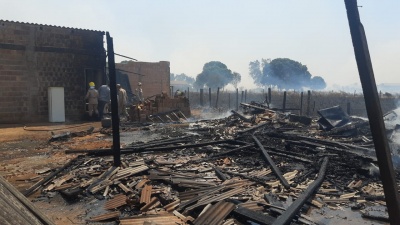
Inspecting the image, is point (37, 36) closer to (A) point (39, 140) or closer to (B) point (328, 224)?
(A) point (39, 140)

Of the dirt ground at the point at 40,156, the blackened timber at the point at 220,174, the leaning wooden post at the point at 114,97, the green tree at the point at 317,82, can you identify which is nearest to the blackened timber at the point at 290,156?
the blackened timber at the point at 220,174

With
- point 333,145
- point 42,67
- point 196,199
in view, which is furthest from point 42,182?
point 42,67

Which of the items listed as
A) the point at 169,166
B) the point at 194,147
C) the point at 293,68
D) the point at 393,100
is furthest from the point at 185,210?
the point at 293,68

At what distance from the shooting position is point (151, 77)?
35375 mm

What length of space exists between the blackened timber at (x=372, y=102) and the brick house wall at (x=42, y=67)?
20.1m

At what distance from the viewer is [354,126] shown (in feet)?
44.6

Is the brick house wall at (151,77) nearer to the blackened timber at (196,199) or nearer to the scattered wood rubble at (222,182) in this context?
the scattered wood rubble at (222,182)

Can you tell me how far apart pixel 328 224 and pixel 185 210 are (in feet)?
7.98

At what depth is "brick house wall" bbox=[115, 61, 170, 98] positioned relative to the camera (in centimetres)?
3458

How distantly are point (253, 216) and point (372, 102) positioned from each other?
9.02 ft

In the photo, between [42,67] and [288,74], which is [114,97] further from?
[288,74]

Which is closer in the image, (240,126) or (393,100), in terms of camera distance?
(240,126)

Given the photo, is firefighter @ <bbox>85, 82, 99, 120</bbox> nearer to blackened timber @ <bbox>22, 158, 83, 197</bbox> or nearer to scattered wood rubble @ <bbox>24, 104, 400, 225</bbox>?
scattered wood rubble @ <bbox>24, 104, 400, 225</bbox>

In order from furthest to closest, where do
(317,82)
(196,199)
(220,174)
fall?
1. (317,82)
2. (220,174)
3. (196,199)
